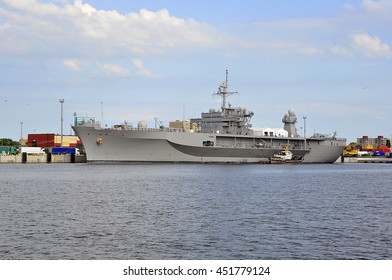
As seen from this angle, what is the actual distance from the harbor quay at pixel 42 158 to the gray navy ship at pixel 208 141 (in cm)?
2699

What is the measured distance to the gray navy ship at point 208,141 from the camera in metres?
101

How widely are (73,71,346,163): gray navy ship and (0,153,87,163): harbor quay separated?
2699cm

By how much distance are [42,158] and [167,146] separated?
48.4 m

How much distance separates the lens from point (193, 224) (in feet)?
103

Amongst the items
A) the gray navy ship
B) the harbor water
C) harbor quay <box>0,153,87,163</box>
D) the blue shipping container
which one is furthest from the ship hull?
the harbor water

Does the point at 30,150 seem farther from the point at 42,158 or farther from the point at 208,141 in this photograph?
the point at 208,141

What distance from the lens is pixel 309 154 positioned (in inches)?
5221

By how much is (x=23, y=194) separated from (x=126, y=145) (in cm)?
5304

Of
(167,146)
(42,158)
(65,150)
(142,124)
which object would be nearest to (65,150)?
(65,150)

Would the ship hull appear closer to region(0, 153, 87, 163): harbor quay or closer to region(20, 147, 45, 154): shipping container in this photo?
region(0, 153, 87, 163): harbor quay

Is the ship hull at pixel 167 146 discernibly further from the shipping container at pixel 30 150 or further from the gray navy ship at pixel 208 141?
the shipping container at pixel 30 150

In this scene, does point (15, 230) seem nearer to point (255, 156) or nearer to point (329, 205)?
point (329, 205)

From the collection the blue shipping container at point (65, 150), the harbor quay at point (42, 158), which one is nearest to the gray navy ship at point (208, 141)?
the harbor quay at point (42, 158)

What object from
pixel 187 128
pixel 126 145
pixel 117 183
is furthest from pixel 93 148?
pixel 117 183
